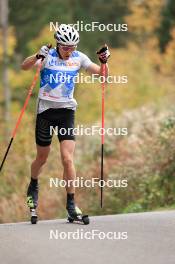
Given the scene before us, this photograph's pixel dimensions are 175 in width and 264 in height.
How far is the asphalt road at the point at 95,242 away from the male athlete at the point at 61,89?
21.9 inches

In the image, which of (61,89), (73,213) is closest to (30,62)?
(61,89)

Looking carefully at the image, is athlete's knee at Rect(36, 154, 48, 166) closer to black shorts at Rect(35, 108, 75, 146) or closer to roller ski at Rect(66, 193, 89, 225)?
black shorts at Rect(35, 108, 75, 146)

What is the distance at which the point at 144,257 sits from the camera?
297 inches

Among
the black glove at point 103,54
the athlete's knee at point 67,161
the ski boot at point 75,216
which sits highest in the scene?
the black glove at point 103,54

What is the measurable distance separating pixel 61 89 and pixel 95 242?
188 centimetres

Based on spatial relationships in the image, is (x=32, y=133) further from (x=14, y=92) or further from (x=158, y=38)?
(x=158, y=38)

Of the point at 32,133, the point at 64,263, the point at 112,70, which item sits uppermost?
the point at 112,70

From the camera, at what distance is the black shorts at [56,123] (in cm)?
952

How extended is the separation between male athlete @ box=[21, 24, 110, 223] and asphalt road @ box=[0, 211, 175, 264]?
21.9 inches

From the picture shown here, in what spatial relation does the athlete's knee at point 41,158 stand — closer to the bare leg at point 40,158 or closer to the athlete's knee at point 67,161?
the bare leg at point 40,158

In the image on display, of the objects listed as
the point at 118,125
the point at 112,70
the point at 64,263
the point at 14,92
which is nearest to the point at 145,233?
the point at 64,263

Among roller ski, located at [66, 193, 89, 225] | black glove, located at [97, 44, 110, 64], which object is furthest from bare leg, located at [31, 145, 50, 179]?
black glove, located at [97, 44, 110, 64]

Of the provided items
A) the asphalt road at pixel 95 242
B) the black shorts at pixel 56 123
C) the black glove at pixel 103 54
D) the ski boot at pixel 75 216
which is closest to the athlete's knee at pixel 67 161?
the black shorts at pixel 56 123

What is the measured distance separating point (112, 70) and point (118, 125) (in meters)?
25.8
